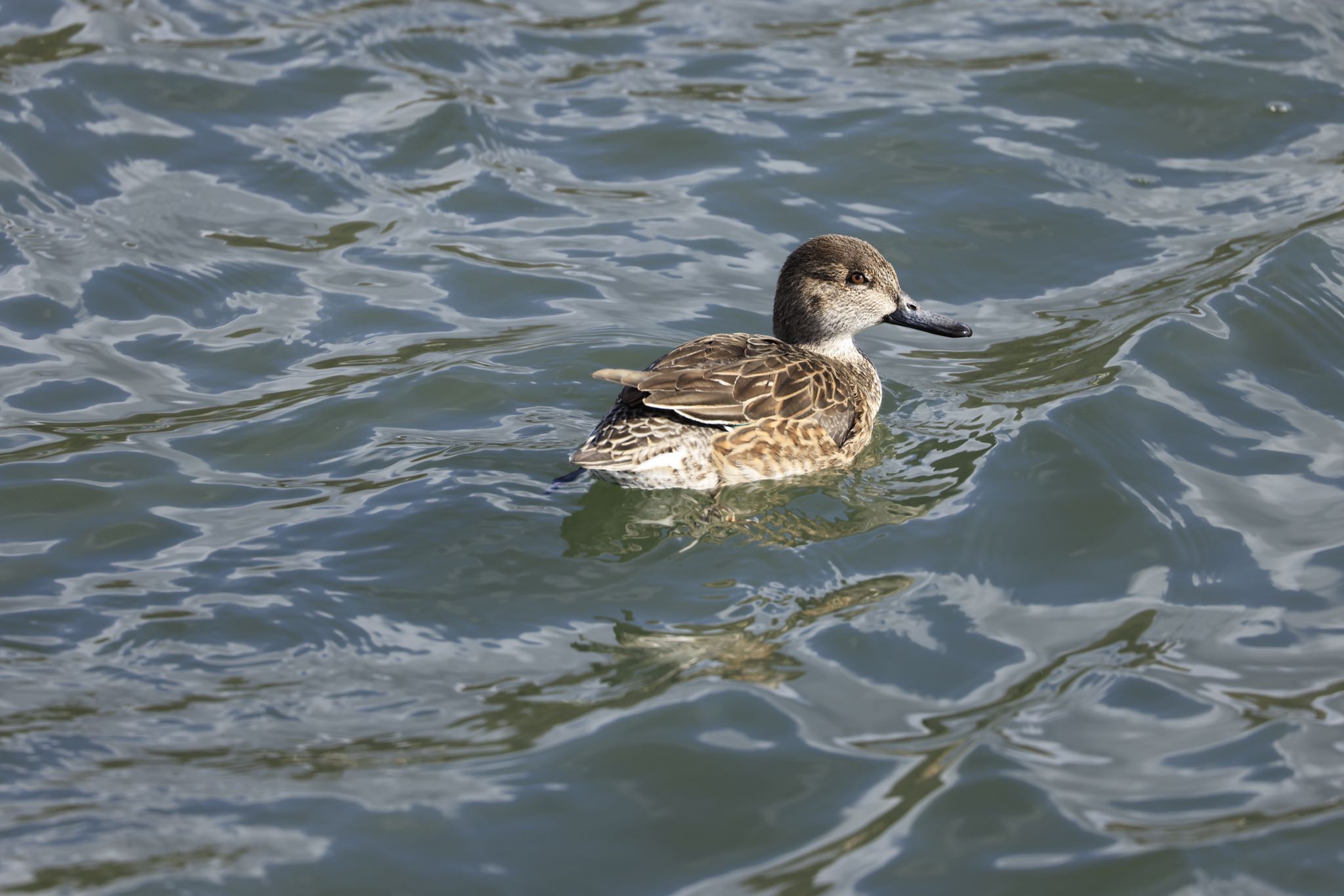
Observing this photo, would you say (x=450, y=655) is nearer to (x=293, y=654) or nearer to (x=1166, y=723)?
(x=293, y=654)

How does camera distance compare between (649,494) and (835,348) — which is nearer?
(649,494)

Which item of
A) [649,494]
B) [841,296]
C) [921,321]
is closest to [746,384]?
[649,494]

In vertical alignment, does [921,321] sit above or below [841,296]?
below

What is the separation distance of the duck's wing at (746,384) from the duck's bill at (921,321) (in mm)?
546

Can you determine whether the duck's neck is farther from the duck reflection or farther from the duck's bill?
the duck reflection

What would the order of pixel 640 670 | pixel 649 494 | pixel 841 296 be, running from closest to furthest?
pixel 640 670 < pixel 649 494 < pixel 841 296

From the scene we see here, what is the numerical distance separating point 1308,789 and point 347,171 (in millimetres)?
7955

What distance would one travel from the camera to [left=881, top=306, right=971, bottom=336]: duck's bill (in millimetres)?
8359

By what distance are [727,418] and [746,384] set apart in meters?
0.29

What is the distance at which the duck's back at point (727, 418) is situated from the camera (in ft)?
22.7

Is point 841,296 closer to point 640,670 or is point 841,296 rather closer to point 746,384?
point 746,384

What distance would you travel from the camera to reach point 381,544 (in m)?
6.57

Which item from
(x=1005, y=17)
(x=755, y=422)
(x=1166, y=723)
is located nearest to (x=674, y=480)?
(x=755, y=422)

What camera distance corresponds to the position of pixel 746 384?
24.3 feet
